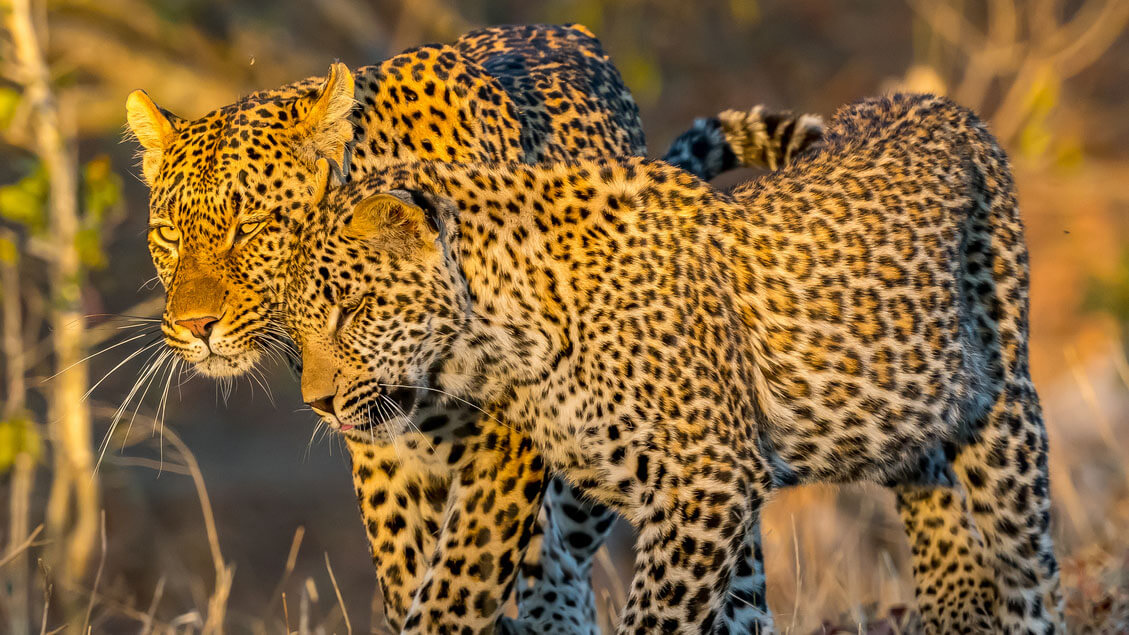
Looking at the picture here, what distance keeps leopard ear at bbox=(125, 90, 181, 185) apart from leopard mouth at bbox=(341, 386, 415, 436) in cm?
138

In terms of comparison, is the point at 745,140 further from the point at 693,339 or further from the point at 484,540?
the point at 484,540

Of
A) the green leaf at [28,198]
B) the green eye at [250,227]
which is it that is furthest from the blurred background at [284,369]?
the green eye at [250,227]

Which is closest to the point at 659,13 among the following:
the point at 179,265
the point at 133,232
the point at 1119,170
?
the point at 1119,170

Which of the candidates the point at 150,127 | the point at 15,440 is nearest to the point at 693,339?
the point at 150,127

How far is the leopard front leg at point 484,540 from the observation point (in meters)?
5.00

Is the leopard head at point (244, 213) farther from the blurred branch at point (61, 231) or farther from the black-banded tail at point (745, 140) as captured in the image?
the blurred branch at point (61, 231)

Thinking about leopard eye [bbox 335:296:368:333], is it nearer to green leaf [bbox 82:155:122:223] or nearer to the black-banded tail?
the black-banded tail

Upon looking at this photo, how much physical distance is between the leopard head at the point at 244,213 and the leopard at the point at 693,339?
0.22m

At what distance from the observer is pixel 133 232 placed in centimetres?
2027

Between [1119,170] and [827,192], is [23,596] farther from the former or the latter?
[1119,170]

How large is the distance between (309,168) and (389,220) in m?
0.76

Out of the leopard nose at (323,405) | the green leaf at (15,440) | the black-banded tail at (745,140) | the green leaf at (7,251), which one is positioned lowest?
the green leaf at (15,440)

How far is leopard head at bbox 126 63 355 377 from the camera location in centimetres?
494

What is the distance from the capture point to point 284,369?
14000 millimetres
